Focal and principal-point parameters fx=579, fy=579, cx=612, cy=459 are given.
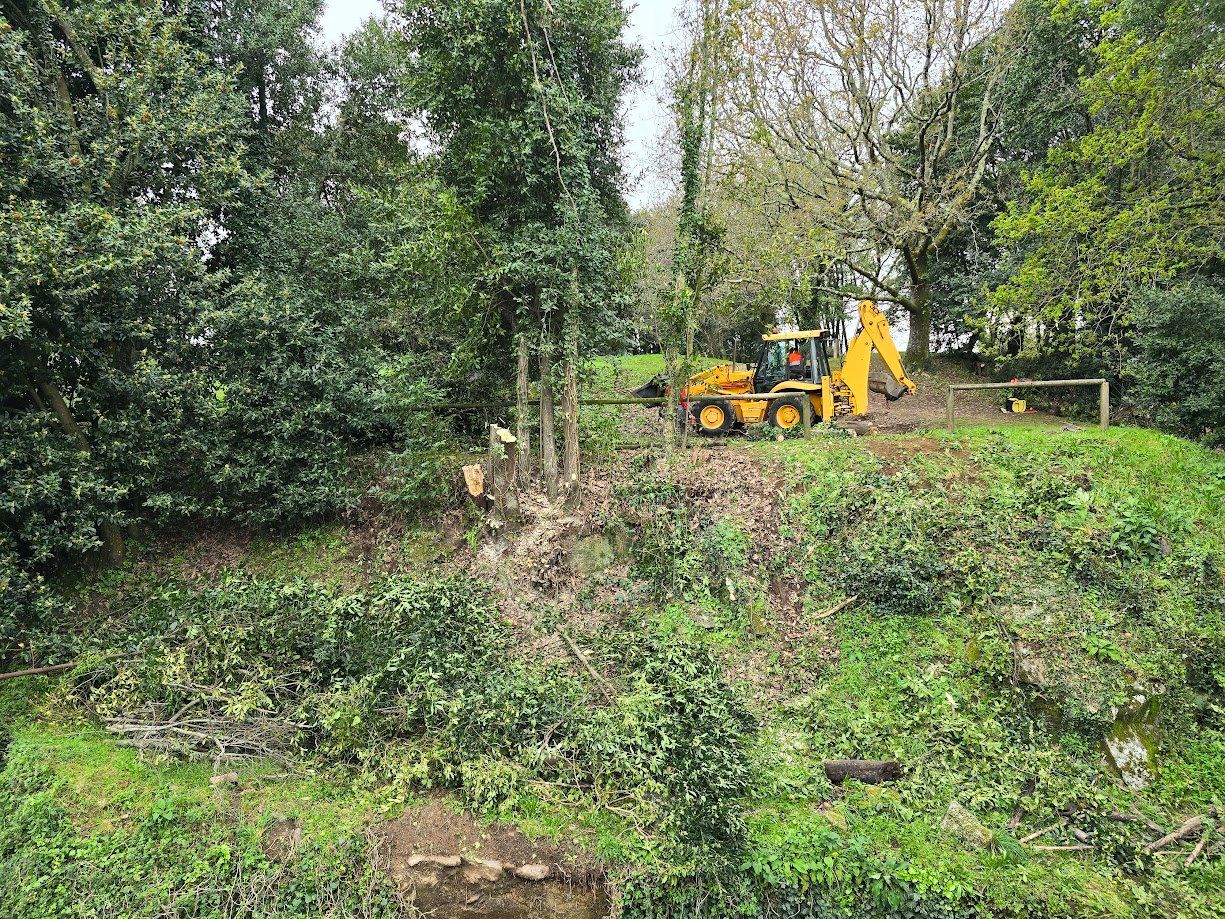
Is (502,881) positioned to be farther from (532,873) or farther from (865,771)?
(865,771)

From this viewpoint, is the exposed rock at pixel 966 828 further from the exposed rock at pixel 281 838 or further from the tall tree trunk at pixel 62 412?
the tall tree trunk at pixel 62 412

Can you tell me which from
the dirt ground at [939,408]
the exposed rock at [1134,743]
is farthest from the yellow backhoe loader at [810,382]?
the exposed rock at [1134,743]

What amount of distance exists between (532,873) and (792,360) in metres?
10.1

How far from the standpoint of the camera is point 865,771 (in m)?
6.45

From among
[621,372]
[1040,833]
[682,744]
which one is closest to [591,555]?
[682,744]

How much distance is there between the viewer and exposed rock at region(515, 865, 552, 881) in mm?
5605

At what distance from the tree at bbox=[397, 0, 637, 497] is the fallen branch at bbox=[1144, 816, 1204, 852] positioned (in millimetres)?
7874

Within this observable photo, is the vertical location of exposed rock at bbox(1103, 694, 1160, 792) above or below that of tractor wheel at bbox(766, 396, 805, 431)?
below

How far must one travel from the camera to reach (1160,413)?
34.2 ft

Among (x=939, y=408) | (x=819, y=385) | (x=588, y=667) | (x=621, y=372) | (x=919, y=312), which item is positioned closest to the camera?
(x=588, y=667)

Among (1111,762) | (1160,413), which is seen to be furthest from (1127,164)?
(1111,762)

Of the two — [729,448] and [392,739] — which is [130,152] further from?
[729,448]

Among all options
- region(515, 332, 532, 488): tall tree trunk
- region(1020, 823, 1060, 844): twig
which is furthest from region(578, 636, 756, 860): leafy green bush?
region(515, 332, 532, 488): tall tree trunk

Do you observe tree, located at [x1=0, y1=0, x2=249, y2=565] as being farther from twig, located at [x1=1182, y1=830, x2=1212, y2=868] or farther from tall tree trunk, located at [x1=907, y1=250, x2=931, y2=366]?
tall tree trunk, located at [x1=907, y1=250, x2=931, y2=366]
